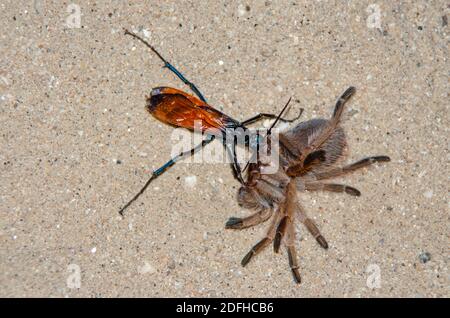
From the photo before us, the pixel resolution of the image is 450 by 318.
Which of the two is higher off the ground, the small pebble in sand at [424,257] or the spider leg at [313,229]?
the spider leg at [313,229]

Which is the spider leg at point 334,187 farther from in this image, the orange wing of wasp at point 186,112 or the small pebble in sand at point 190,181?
the small pebble in sand at point 190,181

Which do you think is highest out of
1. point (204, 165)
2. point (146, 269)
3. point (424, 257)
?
point (204, 165)

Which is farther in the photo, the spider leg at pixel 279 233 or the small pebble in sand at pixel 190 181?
the small pebble in sand at pixel 190 181

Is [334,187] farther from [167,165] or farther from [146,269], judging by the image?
[146,269]

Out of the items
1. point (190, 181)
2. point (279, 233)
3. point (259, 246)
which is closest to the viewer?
point (279, 233)

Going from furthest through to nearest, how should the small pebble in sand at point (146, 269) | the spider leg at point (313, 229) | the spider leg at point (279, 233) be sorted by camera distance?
the small pebble in sand at point (146, 269) < the spider leg at point (313, 229) < the spider leg at point (279, 233)

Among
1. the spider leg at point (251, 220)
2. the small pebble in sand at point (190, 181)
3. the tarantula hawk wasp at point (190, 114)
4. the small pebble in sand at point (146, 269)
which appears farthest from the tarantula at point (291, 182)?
the small pebble in sand at point (146, 269)

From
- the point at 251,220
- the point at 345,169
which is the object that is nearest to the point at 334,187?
the point at 345,169
